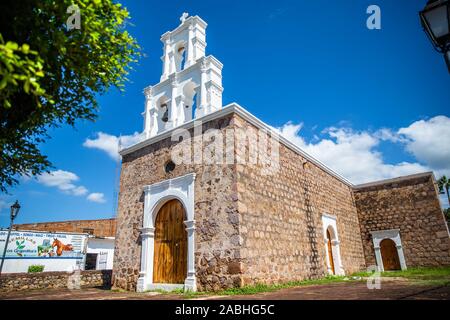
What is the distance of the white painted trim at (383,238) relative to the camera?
1381 cm

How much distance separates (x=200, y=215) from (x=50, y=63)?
482 centimetres

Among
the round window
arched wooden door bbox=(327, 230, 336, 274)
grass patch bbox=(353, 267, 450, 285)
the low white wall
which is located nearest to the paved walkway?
grass patch bbox=(353, 267, 450, 285)

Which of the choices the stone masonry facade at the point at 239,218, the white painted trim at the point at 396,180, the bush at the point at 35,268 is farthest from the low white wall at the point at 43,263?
the white painted trim at the point at 396,180

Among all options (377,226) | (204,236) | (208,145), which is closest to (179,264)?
(204,236)

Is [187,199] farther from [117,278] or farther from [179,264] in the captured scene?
[117,278]

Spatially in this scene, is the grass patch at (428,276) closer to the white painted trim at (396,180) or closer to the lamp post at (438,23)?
the white painted trim at (396,180)

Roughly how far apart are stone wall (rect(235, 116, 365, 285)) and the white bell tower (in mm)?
1976

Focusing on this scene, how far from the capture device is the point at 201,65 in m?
9.40

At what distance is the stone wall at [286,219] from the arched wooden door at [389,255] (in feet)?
8.54

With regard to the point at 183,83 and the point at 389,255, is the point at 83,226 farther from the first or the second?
the point at 389,255

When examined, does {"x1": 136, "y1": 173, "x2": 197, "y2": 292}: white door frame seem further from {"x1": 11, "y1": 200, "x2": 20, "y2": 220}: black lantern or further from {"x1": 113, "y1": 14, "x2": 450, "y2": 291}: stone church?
{"x1": 11, "y1": 200, "x2": 20, "y2": 220}: black lantern

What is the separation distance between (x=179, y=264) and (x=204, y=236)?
1281mm

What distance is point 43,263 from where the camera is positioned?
52.9ft

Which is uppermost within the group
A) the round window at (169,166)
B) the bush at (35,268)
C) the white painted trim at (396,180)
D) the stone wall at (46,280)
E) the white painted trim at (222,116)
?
the white painted trim at (222,116)
